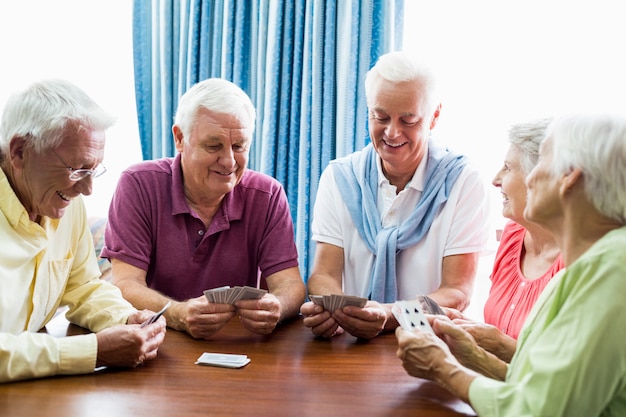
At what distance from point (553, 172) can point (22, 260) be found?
5.03 feet

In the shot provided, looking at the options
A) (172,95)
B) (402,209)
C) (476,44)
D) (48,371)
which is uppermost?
(476,44)

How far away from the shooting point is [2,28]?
4336 mm

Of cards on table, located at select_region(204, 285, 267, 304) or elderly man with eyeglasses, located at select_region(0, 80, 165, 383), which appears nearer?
elderly man with eyeglasses, located at select_region(0, 80, 165, 383)

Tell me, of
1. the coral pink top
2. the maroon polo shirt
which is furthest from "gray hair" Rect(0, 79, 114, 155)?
the coral pink top

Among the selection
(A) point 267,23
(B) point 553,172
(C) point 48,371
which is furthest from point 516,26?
(C) point 48,371

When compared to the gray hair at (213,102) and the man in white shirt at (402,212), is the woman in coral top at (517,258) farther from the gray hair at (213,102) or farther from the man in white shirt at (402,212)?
the gray hair at (213,102)

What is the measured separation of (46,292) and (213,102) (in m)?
0.90

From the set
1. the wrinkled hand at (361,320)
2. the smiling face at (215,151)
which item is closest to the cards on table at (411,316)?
the wrinkled hand at (361,320)

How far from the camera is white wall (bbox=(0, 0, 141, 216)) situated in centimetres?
418

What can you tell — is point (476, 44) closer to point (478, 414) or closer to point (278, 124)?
point (278, 124)

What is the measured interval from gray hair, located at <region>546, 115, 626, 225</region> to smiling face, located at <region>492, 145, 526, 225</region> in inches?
29.0

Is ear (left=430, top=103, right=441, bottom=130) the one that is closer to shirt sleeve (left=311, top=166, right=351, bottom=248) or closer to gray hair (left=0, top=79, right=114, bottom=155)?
shirt sleeve (left=311, top=166, right=351, bottom=248)

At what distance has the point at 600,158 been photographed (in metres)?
1.45

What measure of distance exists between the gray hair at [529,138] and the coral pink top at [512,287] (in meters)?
0.33
